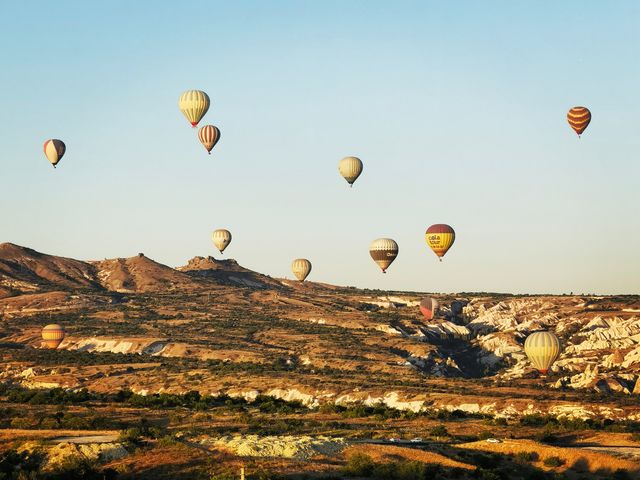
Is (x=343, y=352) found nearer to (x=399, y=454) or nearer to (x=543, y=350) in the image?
(x=543, y=350)

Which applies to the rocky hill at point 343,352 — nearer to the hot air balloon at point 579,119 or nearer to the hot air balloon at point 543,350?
the hot air balloon at point 543,350

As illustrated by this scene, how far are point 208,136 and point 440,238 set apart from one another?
111 ft

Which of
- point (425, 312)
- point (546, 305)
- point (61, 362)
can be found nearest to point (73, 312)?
point (61, 362)

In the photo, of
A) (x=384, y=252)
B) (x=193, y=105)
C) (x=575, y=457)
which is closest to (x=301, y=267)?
(x=384, y=252)

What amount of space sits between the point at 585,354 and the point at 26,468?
115 m

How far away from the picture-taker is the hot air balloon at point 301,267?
6683 inches

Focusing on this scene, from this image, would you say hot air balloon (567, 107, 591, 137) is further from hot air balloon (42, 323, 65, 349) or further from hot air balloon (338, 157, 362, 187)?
hot air balloon (42, 323, 65, 349)

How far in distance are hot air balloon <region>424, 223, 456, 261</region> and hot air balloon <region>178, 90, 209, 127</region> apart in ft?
110

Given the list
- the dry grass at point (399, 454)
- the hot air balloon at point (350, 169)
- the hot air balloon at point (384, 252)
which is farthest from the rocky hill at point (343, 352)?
the dry grass at point (399, 454)

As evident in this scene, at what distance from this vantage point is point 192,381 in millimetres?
107438

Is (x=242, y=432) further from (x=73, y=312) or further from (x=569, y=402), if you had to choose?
(x=73, y=312)

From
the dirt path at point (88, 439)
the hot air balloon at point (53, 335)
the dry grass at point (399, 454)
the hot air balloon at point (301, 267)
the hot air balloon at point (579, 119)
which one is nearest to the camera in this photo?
the dry grass at point (399, 454)

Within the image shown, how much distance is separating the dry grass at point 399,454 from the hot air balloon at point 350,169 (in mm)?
77686

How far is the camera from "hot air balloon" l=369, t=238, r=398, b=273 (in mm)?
128625
